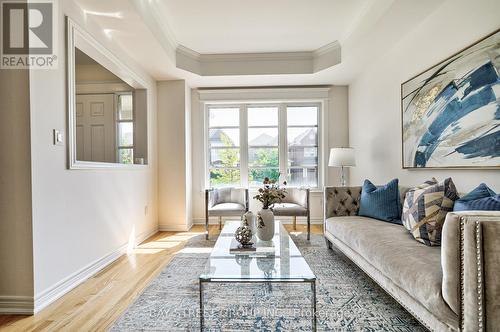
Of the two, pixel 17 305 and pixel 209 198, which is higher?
pixel 209 198

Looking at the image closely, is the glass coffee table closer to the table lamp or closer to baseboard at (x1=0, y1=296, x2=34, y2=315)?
baseboard at (x1=0, y1=296, x2=34, y2=315)

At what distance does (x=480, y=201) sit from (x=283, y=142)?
3.26 metres

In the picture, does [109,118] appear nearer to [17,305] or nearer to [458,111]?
[17,305]

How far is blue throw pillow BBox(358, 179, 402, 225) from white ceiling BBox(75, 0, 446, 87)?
5.24 feet

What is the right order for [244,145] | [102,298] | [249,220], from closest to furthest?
[102,298] < [249,220] < [244,145]

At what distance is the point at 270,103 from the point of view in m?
4.70

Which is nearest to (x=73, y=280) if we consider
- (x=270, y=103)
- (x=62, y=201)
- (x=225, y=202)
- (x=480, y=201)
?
(x=62, y=201)

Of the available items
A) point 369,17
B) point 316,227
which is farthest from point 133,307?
point 369,17

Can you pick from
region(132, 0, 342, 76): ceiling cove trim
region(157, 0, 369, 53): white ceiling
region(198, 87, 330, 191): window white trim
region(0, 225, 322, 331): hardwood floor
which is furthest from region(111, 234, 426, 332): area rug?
region(132, 0, 342, 76): ceiling cove trim

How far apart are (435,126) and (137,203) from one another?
3412 millimetres

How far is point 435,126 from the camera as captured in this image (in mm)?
2424

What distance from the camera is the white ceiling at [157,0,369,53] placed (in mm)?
2822

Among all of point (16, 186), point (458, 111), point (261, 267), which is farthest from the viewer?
point (458, 111)

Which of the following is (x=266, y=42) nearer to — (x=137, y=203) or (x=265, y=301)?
(x=137, y=203)
